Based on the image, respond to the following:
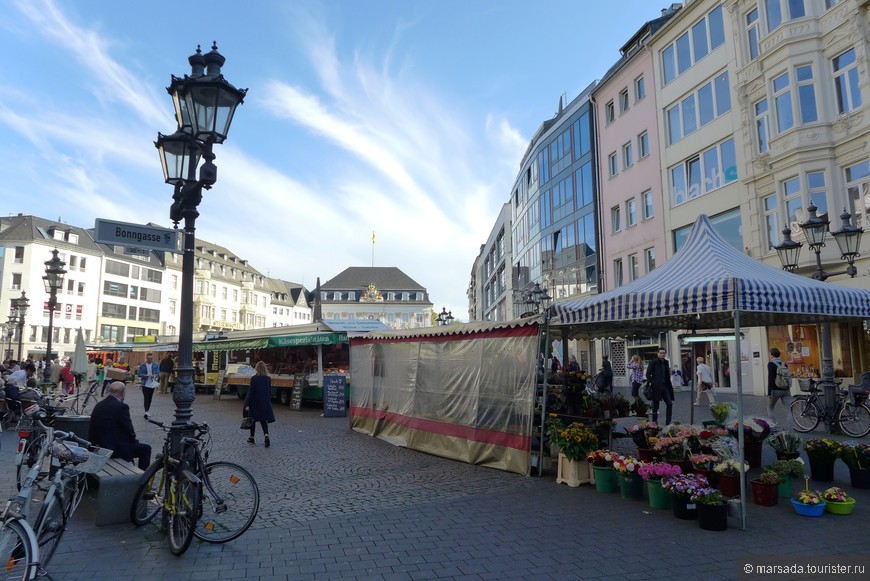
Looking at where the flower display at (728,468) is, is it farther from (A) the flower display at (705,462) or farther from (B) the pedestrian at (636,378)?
(B) the pedestrian at (636,378)

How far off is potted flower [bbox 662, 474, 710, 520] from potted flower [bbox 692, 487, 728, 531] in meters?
0.16

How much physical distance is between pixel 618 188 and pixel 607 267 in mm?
4400

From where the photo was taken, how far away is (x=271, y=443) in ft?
41.5

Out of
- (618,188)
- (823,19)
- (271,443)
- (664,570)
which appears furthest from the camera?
(618,188)

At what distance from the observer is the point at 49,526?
4.58 meters

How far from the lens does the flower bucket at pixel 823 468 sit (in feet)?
25.9

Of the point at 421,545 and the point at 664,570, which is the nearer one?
the point at 664,570

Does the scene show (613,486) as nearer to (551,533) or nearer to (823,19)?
(551,533)

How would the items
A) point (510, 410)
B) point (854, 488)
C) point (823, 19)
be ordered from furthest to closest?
point (823, 19) → point (510, 410) → point (854, 488)

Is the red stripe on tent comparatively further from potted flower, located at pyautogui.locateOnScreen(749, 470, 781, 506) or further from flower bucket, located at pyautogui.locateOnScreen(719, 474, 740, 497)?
potted flower, located at pyautogui.locateOnScreen(749, 470, 781, 506)

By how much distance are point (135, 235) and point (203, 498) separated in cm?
281

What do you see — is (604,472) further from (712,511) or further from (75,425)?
(75,425)

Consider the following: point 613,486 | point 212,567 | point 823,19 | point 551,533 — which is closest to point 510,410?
point 613,486

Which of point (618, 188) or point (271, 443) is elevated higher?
point (618, 188)
